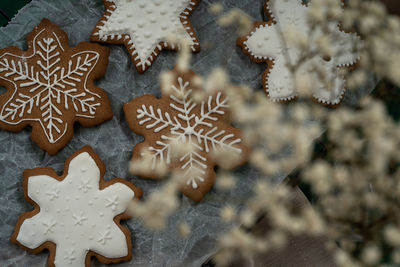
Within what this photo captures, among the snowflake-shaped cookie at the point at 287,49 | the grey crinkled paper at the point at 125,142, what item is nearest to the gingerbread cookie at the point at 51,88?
the grey crinkled paper at the point at 125,142

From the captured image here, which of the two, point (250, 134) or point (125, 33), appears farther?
point (125, 33)

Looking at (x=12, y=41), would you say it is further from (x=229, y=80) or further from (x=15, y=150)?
(x=229, y=80)

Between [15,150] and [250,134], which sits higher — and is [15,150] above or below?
below

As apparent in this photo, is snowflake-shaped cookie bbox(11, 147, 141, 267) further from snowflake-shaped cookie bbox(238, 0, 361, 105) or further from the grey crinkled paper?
snowflake-shaped cookie bbox(238, 0, 361, 105)

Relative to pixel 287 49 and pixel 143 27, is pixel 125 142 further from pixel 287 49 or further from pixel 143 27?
pixel 287 49

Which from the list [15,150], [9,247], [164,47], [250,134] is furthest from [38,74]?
[250,134]

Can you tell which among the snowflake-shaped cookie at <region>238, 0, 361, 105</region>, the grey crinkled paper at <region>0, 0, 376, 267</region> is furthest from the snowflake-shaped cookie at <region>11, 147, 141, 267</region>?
the snowflake-shaped cookie at <region>238, 0, 361, 105</region>

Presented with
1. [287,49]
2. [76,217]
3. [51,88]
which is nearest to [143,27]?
[51,88]
